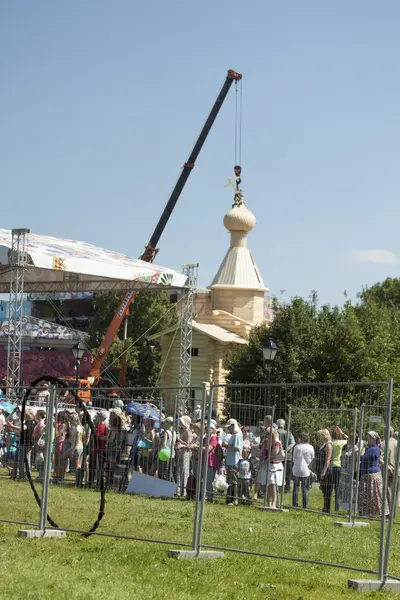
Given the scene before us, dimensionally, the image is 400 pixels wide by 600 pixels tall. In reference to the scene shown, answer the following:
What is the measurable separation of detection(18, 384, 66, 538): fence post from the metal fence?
0.06ft

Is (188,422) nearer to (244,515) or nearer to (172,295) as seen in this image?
(244,515)

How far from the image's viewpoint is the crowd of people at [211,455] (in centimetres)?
1440

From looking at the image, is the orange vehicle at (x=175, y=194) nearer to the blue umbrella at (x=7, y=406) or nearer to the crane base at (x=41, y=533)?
the blue umbrella at (x=7, y=406)

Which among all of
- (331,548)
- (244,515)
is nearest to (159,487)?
(331,548)

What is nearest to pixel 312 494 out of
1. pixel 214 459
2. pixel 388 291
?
pixel 214 459

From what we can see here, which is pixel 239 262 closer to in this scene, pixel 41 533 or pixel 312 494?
pixel 312 494

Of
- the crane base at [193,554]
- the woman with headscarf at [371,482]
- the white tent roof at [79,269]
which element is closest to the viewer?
the crane base at [193,554]

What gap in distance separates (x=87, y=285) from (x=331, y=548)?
3633 centimetres

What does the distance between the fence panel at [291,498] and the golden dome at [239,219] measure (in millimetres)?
66337

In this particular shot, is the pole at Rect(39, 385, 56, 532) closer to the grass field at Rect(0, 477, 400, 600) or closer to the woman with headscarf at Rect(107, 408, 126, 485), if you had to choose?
the grass field at Rect(0, 477, 400, 600)

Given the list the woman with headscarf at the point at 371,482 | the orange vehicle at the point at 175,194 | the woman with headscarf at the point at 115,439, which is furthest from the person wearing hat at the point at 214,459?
the orange vehicle at the point at 175,194

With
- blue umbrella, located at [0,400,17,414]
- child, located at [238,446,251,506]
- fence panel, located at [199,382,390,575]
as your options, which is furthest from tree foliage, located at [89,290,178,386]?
child, located at [238,446,251,506]

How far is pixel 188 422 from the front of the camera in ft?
53.9

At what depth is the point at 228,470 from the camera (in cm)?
1830
